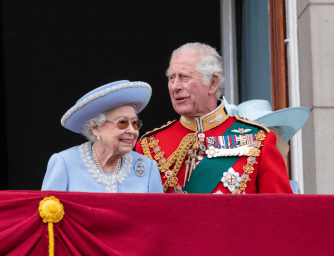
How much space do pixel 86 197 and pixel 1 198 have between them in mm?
306

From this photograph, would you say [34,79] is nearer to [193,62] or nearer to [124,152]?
[193,62]

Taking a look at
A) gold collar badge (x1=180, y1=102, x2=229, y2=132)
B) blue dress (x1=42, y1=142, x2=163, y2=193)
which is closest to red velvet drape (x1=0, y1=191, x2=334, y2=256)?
blue dress (x1=42, y1=142, x2=163, y2=193)

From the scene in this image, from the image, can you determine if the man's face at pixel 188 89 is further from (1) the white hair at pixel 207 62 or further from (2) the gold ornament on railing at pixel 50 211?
(2) the gold ornament on railing at pixel 50 211

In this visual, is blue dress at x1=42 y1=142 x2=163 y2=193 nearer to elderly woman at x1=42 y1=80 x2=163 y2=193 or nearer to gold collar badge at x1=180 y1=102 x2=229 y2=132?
elderly woman at x1=42 y1=80 x2=163 y2=193

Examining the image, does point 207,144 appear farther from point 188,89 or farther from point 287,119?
point 287,119

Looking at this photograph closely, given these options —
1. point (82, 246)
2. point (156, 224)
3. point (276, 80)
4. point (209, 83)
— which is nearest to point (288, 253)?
point (156, 224)

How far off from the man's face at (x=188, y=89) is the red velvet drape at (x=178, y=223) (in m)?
1.06

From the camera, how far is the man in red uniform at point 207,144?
133 inches

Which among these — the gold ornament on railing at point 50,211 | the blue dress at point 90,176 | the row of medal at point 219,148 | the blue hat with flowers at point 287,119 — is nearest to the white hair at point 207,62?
the row of medal at point 219,148

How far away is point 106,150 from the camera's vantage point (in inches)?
116

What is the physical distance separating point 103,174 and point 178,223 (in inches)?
21.5

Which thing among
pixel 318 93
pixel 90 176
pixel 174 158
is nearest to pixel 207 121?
pixel 174 158

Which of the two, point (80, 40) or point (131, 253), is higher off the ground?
point (80, 40)

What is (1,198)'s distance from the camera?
2.43m
